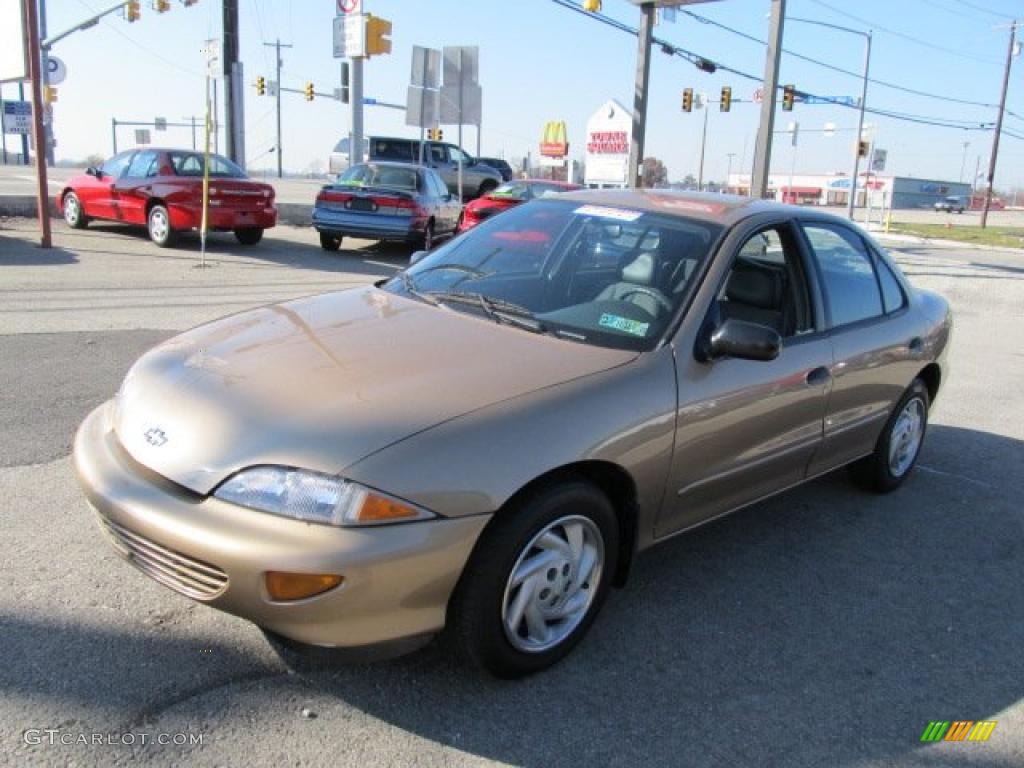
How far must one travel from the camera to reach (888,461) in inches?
185

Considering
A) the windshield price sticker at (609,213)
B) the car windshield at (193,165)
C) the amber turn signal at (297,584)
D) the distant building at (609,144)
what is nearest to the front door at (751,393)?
the windshield price sticker at (609,213)

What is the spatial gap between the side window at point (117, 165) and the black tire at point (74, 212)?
0.95 metres

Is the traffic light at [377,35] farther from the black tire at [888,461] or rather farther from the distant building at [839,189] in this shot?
the distant building at [839,189]

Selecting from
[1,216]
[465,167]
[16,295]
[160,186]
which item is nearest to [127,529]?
[16,295]

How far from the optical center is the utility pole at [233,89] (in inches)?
755

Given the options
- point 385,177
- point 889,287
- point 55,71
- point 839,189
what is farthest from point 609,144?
point 839,189

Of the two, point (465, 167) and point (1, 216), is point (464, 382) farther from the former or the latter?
point (465, 167)

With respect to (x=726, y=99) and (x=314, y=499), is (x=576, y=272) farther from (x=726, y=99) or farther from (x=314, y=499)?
(x=726, y=99)

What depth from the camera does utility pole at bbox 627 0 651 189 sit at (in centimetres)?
1738

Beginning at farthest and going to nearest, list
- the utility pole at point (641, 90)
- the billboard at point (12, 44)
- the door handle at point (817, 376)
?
1. the utility pole at point (641, 90)
2. the billboard at point (12, 44)
3. the door handle at point (817, 376)

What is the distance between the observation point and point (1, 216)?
15.9m

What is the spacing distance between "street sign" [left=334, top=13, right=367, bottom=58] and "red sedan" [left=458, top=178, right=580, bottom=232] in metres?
4.80

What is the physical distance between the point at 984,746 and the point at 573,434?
5.30 ft

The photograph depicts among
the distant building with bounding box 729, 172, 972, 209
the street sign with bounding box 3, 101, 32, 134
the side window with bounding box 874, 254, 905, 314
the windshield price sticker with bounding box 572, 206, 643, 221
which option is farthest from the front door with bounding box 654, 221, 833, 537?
the distant building with bounding box 729, 172, 972, 209
